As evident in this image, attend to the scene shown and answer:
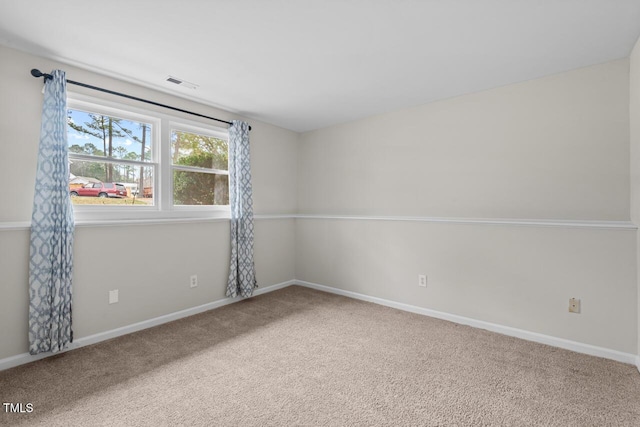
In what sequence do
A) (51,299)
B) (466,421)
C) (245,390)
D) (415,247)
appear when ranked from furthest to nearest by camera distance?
(415,247) → (51,299) → (245,390) → (466,421)

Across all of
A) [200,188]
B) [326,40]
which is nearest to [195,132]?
[200,188]

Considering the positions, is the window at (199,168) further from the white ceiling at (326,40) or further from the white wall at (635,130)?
the white wall at (635,130)

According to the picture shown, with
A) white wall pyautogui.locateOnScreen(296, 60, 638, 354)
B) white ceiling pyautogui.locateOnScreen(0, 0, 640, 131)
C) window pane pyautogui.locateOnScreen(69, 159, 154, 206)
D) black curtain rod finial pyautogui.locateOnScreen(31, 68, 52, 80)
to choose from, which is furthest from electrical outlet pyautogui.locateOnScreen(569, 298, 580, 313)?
black curtain rod finial pyautogui.locateOnScreen(31, 68, 52, 80)

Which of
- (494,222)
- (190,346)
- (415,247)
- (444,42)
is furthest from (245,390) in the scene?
(444,42)

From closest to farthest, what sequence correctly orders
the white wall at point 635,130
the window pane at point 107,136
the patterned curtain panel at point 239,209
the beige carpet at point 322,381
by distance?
1. the beige carpet at point 322,381
2. the white wall at point 635,130
3. the window pane at point 107,136
4. the patterned curtain panel at point 239,209

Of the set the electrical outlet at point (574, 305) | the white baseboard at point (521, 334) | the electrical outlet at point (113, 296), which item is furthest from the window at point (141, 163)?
the electrical outlet at point (574, 305)

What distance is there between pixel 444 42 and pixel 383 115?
1606mm

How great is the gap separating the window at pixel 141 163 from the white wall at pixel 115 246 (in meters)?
0.18

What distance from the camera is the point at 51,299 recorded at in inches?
91.0

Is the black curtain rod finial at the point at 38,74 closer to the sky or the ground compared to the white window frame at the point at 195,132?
closer to the sky

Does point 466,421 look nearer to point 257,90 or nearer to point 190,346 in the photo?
point 190,346

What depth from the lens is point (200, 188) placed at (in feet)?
11.6

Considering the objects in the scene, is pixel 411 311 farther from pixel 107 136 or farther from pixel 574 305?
pixel 107 136

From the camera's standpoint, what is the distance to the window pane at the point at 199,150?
3.34 meters
